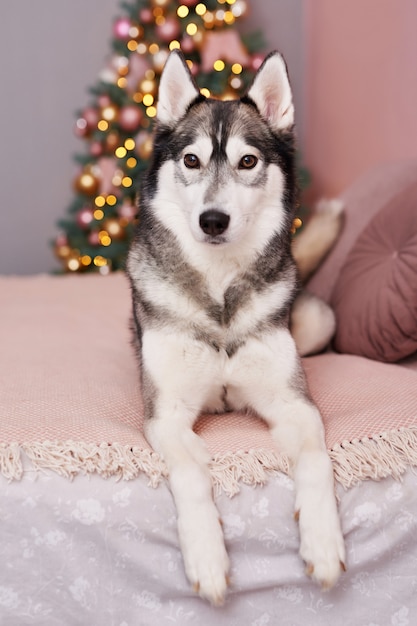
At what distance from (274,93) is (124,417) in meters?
1.01

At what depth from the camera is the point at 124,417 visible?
1.74 meters

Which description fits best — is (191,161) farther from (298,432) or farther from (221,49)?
(221,49)

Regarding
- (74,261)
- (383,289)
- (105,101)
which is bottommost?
(74,261)

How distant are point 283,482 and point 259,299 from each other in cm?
53

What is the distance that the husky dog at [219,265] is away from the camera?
1645mm

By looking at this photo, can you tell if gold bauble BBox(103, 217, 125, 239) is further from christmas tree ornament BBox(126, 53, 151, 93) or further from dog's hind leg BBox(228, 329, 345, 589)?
dog's hind leg BBox(228, 329, 345, 589)

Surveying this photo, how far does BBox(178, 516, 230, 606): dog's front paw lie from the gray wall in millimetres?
4011

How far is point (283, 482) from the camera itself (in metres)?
1.46

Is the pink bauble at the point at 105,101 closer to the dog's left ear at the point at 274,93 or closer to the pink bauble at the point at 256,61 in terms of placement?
the pink bauble at the point at 256,61

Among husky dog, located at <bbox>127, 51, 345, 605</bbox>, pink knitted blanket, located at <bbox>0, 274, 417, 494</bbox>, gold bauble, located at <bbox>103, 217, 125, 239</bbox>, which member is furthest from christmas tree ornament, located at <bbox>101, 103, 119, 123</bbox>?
husky dog, located at <bbox>127, 51, 345, 605</bbox>

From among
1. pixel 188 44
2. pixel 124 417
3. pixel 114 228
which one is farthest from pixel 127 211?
pixel 124 417

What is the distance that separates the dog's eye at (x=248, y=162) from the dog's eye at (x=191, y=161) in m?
0.12

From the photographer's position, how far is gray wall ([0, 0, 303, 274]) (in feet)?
15.2

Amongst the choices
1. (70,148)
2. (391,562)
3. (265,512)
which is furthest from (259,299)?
(70,148)
